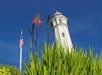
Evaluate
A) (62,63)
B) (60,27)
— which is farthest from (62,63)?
(60,27)

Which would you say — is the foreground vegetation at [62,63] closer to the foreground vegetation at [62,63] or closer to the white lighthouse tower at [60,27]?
the foreground vegetation at [62,63]

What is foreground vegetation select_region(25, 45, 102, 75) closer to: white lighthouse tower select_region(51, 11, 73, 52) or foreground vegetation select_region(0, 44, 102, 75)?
foreground vegetation select_region(0, 44, 102, 75)

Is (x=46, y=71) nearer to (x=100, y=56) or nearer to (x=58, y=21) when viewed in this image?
(x=100, y=56)

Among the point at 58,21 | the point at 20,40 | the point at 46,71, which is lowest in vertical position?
the point at 46,71

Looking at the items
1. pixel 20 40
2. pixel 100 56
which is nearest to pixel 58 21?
pixel 20 40

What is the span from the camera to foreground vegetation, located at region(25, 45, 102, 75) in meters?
9.13

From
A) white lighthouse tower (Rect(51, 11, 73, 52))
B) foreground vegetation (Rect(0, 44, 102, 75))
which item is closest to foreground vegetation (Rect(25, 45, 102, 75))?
foreground vegetation (Rect(0, 44, 102, 75))

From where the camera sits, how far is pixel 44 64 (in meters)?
9.43

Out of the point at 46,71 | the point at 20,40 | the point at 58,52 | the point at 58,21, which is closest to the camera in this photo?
the point at 46,71

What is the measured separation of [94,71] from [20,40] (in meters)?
62.6

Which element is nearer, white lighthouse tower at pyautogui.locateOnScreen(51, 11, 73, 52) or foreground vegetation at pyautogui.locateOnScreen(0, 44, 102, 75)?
foreground vegetation at pyautogui.locateOnScreen(0, 44, 102, 75)

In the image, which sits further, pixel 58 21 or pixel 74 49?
pixel 58 21

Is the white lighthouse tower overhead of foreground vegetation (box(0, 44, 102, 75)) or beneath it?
overhead

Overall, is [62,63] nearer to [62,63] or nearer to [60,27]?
[62,63]
